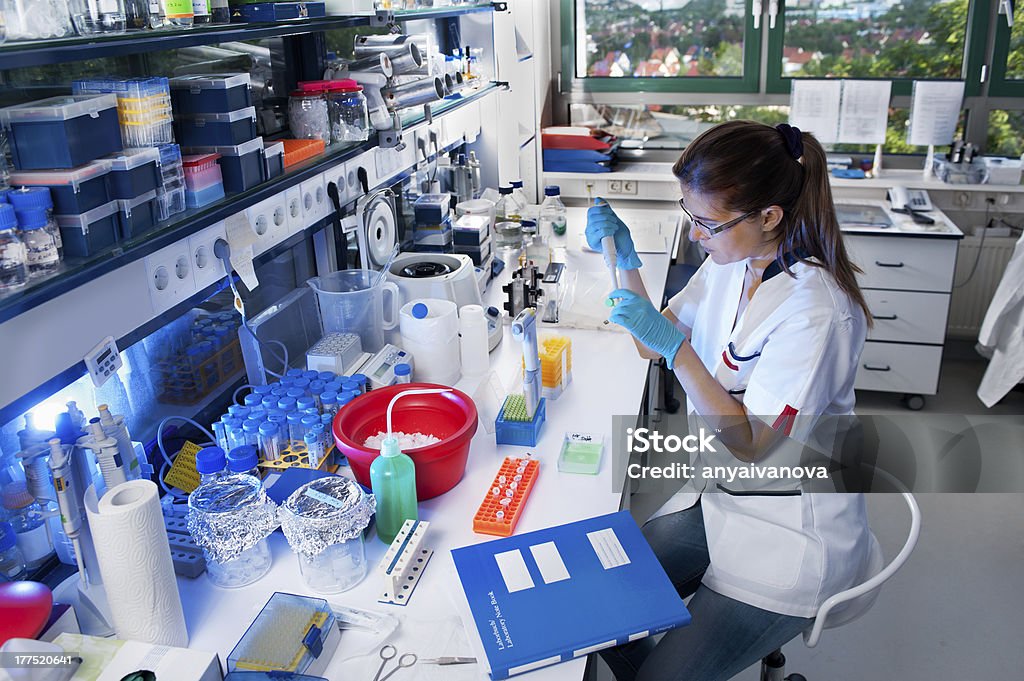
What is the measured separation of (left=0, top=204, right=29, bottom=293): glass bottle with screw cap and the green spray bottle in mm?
643

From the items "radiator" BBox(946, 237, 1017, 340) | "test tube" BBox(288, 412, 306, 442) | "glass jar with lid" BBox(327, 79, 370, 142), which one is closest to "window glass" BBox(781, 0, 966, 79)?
"radiator" BBox(946, 237, 1017, 340)

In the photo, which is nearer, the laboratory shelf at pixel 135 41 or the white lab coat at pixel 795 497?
the laboratory shelf at pixel 135 41

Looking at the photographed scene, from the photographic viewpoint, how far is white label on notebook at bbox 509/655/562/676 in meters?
1.30

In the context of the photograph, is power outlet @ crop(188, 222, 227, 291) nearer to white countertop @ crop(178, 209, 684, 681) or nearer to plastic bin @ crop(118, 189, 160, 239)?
plastic bin @ crop(118, 189, 160, 239)

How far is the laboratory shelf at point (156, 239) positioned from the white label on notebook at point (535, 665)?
0.91m

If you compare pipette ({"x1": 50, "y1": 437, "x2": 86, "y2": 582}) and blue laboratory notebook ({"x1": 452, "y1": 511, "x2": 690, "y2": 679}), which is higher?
pipette ({"x1": 50, "y1": 437, "x2": 86, "y2": 582})

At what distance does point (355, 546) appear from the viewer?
150cm

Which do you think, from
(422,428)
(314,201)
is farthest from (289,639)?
(314,201)

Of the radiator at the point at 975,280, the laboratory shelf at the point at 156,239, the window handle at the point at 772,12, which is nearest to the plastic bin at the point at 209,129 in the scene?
the laboratory shelf at the point at 156,239

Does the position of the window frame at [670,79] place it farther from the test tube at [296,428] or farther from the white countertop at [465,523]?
the test tube at [296,428]

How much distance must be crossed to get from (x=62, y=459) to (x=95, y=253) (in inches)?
13.3

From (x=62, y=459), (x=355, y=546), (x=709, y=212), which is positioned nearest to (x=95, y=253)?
(x=62, y=459)

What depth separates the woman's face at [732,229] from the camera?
5.74ft

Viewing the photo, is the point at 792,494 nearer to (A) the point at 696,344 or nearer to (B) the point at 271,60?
(A) the point at 696,344
